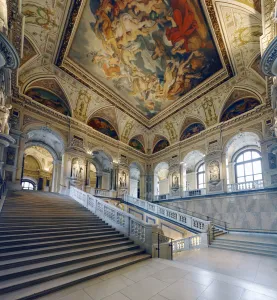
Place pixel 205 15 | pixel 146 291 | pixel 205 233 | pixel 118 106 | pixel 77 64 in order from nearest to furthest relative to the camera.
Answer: pixel 146 291
pixel 205 233
pixel 205 15
pixel 77 64
pixel 118 106

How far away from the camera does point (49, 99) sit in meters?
14.3

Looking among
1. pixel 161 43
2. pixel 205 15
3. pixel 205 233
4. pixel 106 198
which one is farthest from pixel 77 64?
pixel 205 233

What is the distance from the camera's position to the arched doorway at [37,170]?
68.1 ft

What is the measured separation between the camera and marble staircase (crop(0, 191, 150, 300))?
142 inches

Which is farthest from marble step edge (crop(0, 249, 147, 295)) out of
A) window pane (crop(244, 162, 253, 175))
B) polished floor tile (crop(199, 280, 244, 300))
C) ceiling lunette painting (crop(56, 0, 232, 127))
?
window pane (crop(244, 162, 253, 175))

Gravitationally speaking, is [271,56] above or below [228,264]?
above

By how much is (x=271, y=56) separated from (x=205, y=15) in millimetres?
6866

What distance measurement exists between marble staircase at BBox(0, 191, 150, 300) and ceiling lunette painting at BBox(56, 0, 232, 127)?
1061 centimetres

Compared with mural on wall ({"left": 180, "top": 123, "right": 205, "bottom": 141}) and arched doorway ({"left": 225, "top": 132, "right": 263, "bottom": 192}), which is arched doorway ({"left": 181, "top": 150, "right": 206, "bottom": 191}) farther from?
arched doorway ({"left": 225, "top": 132, "right": 263, "bottom": 192})

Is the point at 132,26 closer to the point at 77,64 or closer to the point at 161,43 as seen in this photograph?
the point at 161,43

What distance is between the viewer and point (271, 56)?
5465mm

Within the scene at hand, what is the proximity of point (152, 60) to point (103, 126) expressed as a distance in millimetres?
7871

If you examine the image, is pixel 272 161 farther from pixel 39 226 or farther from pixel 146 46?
pixel 39 226

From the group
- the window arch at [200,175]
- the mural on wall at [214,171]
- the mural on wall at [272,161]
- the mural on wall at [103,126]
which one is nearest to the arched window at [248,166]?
the mural on wall at [214,171]
